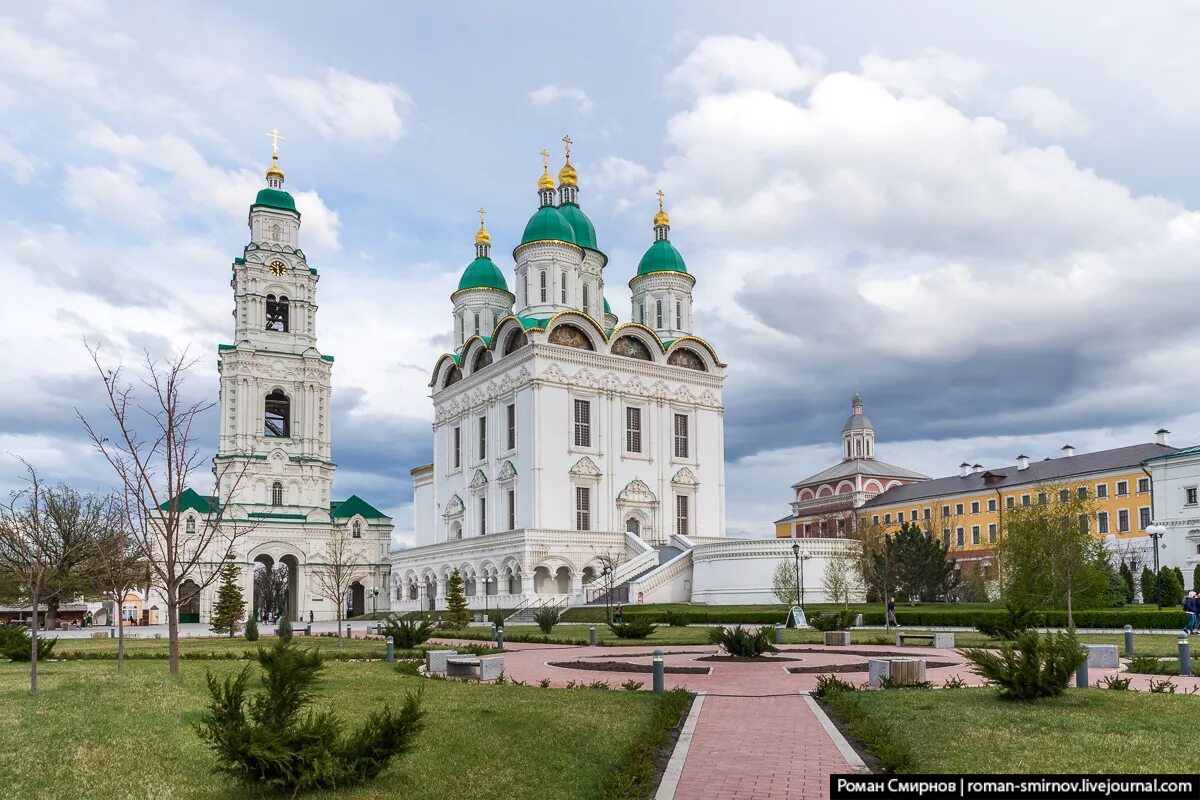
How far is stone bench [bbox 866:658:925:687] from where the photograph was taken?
50.3ft

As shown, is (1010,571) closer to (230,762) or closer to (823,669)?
(823,669)

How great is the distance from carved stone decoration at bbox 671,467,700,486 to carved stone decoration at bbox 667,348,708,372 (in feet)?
21.8

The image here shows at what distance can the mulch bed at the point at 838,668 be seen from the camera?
60.1 ft

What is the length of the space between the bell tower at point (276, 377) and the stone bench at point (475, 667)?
51.1 meters

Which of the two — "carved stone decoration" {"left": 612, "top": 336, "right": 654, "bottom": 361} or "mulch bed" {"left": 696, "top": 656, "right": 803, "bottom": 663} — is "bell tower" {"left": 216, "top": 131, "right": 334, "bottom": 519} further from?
"mulch bed" {"left": 696, "top": 656, "right": 803, "bottom": 663}

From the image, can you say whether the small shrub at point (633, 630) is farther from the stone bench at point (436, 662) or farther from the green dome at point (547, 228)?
the green dome at point (547, 228)

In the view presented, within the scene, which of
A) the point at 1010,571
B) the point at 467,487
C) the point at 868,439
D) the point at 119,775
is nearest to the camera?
the point at 119,775

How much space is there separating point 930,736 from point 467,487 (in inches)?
2204

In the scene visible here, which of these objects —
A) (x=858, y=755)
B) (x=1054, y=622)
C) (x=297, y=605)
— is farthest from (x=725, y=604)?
(x=858, y=755)

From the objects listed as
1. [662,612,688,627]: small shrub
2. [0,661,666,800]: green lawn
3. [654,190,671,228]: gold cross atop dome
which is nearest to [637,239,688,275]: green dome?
[654,190,671,228]: gold cross atop dome

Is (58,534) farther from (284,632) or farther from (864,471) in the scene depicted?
(864,471)

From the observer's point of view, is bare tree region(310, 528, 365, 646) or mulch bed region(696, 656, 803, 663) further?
bare tree region(310, 528, 365, 646)

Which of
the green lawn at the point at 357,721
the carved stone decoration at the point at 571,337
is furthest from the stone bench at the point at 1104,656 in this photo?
the carved stone decoration at the point at 571,337

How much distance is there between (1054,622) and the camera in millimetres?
32531
